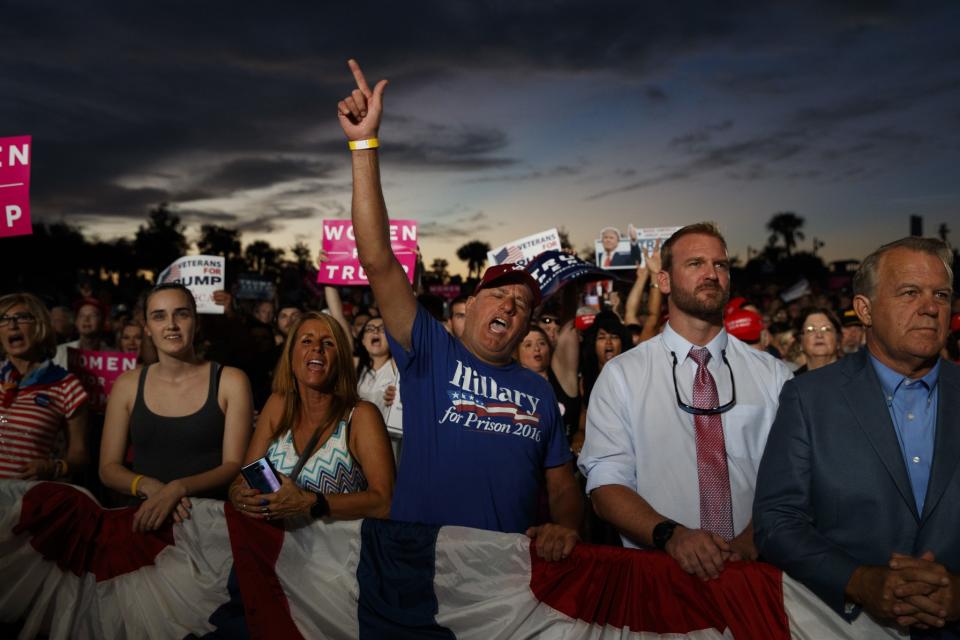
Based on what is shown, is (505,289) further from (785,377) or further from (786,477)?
(786,477)

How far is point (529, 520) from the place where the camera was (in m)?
2.86

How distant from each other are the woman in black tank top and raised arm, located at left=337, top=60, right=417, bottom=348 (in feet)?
4.14

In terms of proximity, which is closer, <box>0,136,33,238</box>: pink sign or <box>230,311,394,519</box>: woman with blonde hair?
<box>230,311,394,519</box>: woman with blonde hair

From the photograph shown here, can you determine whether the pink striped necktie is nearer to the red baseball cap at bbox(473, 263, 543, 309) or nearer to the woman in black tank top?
the red baseball cap at bbox(473, 263, 543, 309)

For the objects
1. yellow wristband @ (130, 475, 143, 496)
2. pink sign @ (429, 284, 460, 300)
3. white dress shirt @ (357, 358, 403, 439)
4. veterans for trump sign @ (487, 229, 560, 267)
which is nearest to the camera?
yellow wristband @ (130, 475, 143, 496)

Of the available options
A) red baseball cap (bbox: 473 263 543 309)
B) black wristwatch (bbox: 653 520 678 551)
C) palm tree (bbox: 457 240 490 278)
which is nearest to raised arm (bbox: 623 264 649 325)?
red baseball cap (bbox: 473 263 543 309)

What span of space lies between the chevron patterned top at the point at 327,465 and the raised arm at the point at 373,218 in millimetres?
776

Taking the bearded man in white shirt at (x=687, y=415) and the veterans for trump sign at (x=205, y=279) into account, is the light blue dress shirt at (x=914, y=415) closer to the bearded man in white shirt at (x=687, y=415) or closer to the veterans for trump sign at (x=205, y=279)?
the bearded man in white shirt at (x=687, y=415)

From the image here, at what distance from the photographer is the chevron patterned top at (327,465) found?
3.24 metres

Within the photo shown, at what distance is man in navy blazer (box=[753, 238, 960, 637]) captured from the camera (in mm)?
1969

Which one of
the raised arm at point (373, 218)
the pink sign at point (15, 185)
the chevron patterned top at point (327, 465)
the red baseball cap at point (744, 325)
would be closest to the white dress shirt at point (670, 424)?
the raised arm at point (373, 218)

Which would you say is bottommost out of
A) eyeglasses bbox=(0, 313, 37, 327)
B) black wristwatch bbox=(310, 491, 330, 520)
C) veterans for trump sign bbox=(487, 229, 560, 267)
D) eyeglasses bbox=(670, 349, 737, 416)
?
black wristwatch bbox=(310, 491, 330, 520)

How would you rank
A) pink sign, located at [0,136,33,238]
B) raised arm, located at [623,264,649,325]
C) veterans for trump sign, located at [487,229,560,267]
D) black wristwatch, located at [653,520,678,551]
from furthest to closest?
1. veterans for trump sign, located at [487,229,560,267]
2. raised arm, located at [623,264,649,325]
3. pink sign, located at [0,136,33,238]
4. black wristwatch, located at [653,520,678,551]

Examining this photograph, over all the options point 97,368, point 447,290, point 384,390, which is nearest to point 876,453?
point 384,390
